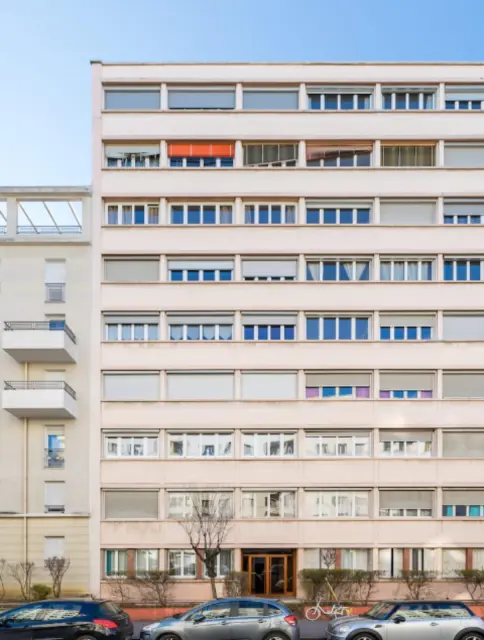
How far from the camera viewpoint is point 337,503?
3128cm

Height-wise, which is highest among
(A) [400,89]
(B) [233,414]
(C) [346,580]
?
(A) [400,89]

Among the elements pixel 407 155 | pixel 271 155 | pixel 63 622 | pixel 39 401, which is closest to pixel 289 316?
pixel 271 155

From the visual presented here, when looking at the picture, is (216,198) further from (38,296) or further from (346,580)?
(346,580)

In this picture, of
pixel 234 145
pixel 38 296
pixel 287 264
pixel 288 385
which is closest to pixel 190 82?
pixel 234 145

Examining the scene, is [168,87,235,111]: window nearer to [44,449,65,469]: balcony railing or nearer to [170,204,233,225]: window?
[170,204,233,225]: window

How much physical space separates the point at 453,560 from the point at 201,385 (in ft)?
41.1

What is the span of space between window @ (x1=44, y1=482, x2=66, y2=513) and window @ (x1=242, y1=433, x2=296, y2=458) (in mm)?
7683

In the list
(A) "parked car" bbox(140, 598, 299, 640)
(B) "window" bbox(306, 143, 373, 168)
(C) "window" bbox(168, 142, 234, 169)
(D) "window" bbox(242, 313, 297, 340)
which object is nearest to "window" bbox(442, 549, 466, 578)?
(D) "window" bbox(242, 313, 297, 340)

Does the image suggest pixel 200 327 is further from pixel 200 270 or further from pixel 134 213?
pixel 134 213

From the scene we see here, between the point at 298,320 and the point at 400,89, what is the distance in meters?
11.2

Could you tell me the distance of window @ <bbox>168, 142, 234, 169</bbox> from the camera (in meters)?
33.1

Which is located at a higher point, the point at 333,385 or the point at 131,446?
the point at 333,385

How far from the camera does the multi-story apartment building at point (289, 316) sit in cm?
3105

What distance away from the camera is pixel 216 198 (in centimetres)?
3291
